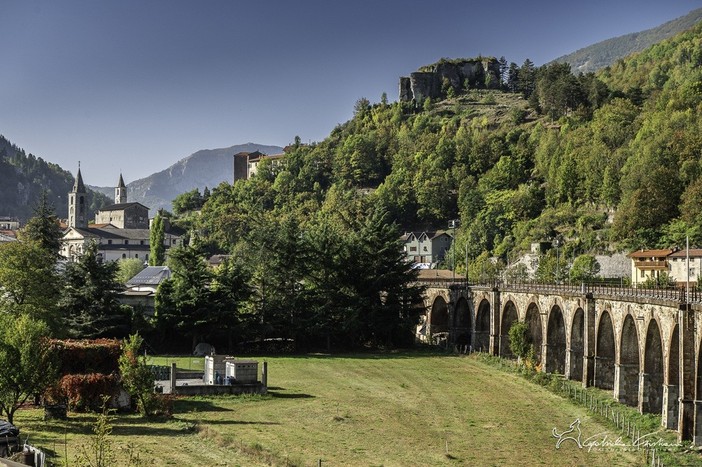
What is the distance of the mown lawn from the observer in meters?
38.2

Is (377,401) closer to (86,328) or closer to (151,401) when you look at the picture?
(151,401)

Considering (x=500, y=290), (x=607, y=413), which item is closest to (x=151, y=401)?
(x=607, y=413)

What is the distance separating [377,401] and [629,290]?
1633cm

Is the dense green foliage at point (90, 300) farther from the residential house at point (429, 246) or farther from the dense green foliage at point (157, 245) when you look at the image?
the residential house at point (429, 246)

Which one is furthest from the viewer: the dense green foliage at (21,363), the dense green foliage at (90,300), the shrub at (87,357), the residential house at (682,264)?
the residential house at (682,264)

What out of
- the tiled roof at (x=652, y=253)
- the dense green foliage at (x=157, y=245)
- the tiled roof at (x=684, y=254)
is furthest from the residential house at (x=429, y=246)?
the tiled roof at (x=684, y=254)

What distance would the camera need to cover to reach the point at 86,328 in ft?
224

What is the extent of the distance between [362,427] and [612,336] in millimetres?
21116

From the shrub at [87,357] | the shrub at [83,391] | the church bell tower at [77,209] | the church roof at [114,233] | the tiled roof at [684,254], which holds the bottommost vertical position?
the shrub at [83,391]

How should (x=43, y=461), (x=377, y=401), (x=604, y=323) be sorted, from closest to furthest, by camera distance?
1. (x=43, y=461)
2. (x=377, y=401)
3. (x=604, y=323)

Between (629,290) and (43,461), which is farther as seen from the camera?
(629,290)

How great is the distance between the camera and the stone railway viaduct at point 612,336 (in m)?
42.8

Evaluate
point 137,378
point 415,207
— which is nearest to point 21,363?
point 137,378

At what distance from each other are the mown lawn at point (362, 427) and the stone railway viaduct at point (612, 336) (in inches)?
143
